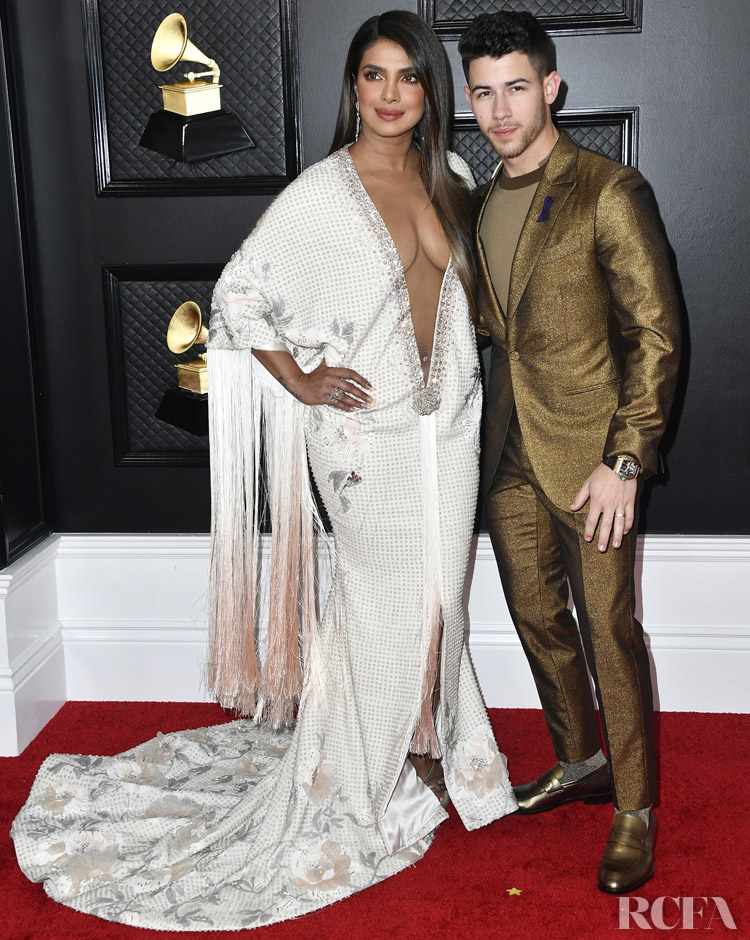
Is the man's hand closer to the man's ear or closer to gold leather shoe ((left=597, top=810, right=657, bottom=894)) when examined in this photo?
gold leather shoe ((left=597, top=810, right=657, bottom=894))

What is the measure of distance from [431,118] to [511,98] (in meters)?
0.19

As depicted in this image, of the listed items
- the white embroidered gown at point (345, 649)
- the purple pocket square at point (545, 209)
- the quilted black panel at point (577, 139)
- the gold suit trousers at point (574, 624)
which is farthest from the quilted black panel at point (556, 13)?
the gold suit trousers at point (574, 624)

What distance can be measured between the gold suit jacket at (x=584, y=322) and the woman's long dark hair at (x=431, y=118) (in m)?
0.04

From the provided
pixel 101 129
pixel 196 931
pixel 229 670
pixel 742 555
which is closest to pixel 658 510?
pixel 742 555

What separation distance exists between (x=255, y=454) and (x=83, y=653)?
3.44ft

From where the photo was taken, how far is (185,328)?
9.39 ft

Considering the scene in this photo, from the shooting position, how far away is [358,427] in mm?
2215

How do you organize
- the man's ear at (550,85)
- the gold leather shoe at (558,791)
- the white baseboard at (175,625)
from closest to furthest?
the man's ear at (550,85) < the gold leather shoe at (558,791) < the white baseboard at (175,625)

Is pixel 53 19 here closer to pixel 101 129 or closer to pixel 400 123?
pixel 101 129

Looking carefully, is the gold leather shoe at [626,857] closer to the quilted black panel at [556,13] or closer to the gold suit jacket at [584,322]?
the gold suit jacket at [584,322]

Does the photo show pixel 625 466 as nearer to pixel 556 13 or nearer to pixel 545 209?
pixel 545 209

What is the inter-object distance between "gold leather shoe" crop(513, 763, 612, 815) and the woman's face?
1.53 metres

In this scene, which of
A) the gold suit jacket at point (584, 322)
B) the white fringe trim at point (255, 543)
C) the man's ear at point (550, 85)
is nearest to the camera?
the gold suit jacket at point (584, 322)

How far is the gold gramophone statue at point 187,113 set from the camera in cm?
265
